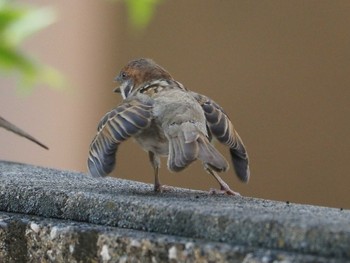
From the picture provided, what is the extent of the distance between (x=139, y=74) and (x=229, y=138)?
29.8 inches

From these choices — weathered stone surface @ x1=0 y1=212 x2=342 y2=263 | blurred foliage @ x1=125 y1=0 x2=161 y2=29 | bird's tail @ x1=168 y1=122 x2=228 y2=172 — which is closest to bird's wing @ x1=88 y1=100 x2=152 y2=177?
bird's tail @ x1=168 y1=122 x2=228 y2=172

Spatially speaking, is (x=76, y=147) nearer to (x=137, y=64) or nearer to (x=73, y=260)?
(x=137, y=64)

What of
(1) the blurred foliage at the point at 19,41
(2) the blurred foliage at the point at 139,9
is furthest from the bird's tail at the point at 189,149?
(2) the blurred foliage at the point at 139,9

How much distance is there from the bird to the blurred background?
155 inches

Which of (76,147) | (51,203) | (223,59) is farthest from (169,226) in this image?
(76,147)

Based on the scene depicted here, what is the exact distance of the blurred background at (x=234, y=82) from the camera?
7.55 meters

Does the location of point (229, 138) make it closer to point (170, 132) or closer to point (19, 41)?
point (170, 132)

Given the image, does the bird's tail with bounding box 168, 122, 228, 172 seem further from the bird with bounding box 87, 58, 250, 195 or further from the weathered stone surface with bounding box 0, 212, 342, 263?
the weathered stone surface with bounding box 0, 212, 342, 263

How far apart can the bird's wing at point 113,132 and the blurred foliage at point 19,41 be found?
2.81 ft

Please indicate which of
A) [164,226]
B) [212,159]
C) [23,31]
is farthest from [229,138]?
[23,31]

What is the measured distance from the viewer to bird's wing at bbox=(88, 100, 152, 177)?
2.86 meters

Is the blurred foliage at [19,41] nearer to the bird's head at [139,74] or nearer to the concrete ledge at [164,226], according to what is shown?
the concrete ledge at [164,226]

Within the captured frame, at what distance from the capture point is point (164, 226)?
6.85 feet

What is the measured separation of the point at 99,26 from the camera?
8.75m
